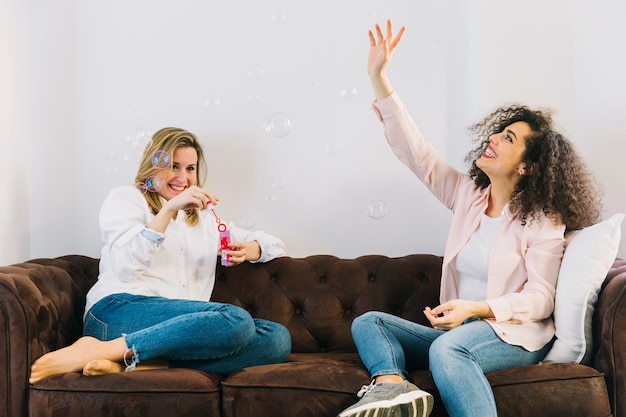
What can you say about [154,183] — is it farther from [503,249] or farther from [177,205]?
[503,249]

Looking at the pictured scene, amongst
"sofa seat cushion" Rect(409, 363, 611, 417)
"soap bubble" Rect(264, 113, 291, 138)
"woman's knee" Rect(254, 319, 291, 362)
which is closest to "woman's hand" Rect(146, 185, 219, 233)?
"soap bubble" Rect(264, 113, 291, 138)

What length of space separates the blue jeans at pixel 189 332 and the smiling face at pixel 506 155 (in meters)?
0.92

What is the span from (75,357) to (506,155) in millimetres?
1549

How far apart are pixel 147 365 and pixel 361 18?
5.65ft

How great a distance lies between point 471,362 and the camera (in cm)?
199

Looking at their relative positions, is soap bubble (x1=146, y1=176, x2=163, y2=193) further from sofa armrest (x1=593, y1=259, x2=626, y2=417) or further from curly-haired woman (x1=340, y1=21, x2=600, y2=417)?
sofa armrest (x1=593, y1=259, x2=626, y2=417)

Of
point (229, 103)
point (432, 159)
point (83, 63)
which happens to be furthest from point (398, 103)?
point (83, 63)

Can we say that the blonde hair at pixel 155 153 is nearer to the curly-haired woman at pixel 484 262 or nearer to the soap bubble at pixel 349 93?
the soap bubble at pixel 349 93

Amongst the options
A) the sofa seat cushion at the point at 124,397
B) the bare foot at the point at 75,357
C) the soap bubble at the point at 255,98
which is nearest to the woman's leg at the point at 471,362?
the sofa seat cushion at the point at 124,397

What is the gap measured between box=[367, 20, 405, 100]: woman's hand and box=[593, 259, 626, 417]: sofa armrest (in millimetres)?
1001

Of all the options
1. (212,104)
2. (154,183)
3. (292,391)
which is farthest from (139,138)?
(292,391)

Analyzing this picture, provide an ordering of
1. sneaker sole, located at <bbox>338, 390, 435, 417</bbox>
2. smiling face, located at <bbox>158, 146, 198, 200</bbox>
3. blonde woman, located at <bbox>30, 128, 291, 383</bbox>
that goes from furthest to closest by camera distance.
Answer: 1. smiling face, located at <bbox>158, 146, 198, 200</bbox>
2. blonde woman, located at <bbox>30, 128, 291, 383</bbox>
3. sneaker sole, located at <bbox>338, 390, 435, 417</bbox>

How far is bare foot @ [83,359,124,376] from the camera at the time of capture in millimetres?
2064

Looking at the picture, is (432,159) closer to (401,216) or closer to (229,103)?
(401,216)
